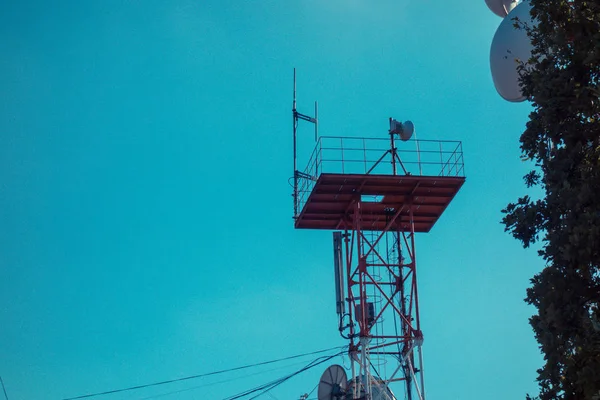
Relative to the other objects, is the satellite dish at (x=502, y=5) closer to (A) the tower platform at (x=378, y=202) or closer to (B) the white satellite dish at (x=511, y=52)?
(B) the white satellite dish at (x=511, y=52)

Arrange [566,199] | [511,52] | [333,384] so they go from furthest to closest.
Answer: [333,384] → [511,52] → [566,199]

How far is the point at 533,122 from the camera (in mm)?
14203

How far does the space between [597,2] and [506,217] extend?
3.66 meters

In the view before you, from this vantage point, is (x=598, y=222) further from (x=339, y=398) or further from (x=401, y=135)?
(x=401, y=135)

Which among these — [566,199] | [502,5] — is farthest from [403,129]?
[566,199]

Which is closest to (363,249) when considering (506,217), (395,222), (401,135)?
(395,222)

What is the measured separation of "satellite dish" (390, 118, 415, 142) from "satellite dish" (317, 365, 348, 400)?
31.4 feet

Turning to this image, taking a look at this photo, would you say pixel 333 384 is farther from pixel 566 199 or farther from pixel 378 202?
pixel 566 199

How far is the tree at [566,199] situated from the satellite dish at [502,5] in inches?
336

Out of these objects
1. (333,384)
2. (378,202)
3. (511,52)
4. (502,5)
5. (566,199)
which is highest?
(502,5)

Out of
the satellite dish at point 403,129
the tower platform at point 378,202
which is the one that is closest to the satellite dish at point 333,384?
the tower platform at point 378,202

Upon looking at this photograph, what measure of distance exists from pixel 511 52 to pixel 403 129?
15.1 m

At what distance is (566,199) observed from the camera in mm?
12828

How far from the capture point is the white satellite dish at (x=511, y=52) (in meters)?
20.0
